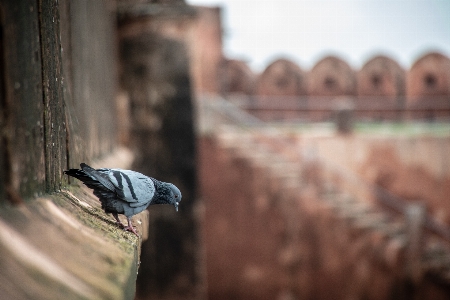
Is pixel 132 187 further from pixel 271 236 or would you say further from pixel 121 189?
pixel 271 236

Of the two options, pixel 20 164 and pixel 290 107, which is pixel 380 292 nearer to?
pixel 290 107

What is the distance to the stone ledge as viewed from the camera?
0.85 m

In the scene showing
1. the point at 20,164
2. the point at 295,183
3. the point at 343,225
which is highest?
the point at 20,164

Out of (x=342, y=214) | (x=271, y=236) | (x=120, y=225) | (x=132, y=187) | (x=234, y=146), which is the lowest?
(x=271, y=236)

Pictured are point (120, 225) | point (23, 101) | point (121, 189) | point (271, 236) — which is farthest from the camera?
point (271, 236)

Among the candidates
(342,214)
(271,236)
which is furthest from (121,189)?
(342,214)

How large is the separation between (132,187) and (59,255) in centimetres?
38

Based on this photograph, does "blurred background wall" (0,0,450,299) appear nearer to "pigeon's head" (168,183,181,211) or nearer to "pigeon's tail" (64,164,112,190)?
"pigeon's tail" (64,164,112,190)

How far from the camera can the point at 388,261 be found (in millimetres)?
9008

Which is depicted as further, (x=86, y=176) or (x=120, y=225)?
(x=120, y=225)

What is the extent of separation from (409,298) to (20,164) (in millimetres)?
9629

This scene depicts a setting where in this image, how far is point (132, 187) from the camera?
1.34m

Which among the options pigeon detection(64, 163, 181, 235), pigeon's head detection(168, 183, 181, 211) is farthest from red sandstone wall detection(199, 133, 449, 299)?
pigeon detection(64, 163, 181, 235)

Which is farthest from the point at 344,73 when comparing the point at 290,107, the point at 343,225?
the point at 343,225
